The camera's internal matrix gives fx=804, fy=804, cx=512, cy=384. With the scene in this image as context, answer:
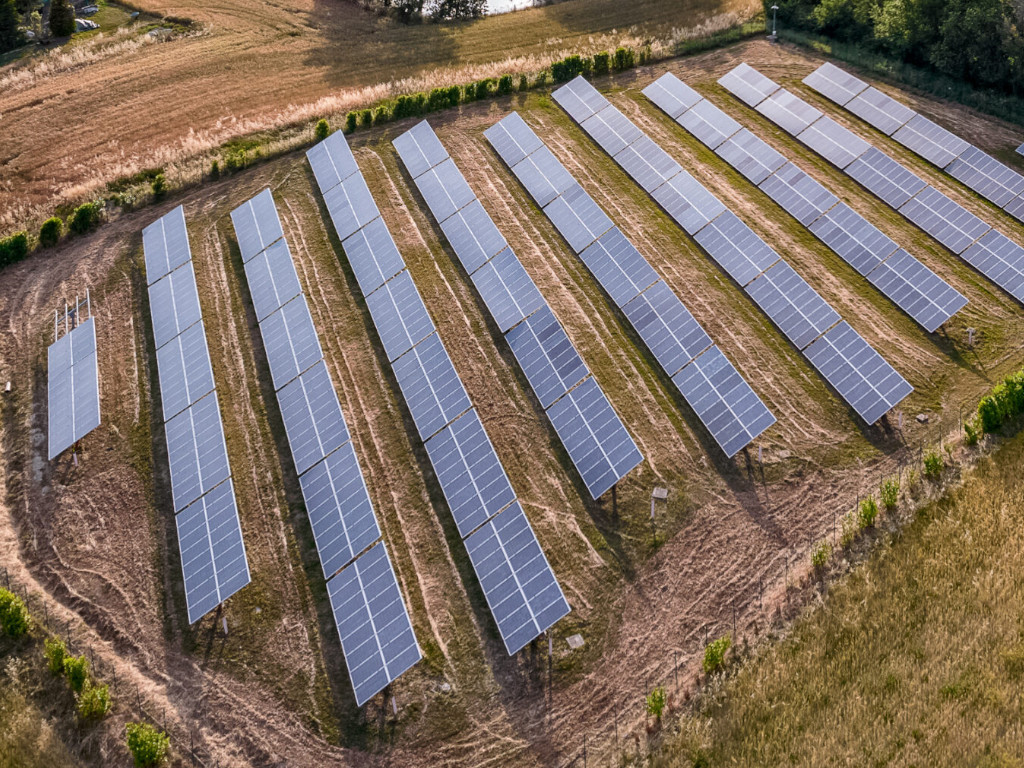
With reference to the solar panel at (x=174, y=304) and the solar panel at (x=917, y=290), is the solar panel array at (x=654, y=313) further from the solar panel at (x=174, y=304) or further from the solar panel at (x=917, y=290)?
the solar panel at (x=174, y=304)

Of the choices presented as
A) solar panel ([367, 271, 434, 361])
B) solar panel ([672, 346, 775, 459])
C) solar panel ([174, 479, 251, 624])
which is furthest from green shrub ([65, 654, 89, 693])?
solar panel ([672, 346, 775, 459])

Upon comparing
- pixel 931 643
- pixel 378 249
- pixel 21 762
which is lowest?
pixel 931 643

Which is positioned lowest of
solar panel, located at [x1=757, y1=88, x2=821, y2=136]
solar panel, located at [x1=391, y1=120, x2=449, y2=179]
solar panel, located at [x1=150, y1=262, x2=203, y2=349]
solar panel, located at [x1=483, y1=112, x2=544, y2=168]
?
solar panel, located at [x1=757, y1=88, x2=821, y2=136]

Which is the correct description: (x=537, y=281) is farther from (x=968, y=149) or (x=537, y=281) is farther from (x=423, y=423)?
(x=968, y=149)

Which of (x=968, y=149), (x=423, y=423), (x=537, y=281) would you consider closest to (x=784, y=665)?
(x=423, y=423)

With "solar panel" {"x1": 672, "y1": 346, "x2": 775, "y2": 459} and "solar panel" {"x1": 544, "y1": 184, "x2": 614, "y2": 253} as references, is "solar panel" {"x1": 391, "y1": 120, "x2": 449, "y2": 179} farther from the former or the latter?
"solar panel" {"x1": 672, "y1": 346, "x2": 775, "y2": 459}

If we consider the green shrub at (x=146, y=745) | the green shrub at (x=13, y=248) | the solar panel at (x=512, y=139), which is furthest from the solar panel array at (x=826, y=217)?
the green shrub at (x=13, y=248)

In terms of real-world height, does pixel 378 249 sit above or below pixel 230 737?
above

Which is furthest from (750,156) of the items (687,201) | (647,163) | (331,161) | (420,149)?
(331,161)
